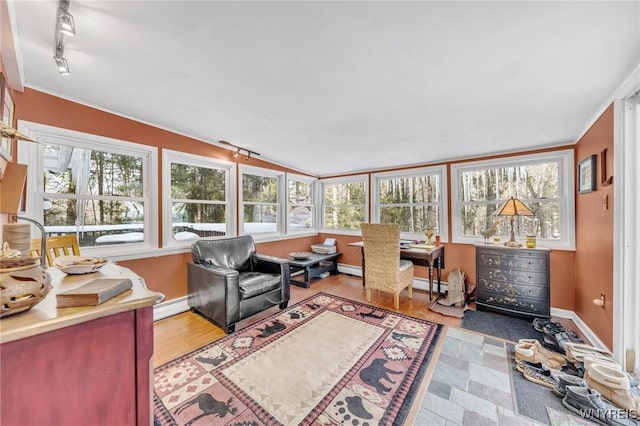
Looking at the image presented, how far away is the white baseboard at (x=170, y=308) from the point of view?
2.78 meters

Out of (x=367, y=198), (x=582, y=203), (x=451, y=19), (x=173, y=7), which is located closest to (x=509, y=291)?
(x=582, y=203)

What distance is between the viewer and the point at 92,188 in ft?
8.39

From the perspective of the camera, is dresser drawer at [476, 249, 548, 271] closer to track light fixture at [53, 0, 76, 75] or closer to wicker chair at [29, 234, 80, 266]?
track light fixture at [53, 0, 76, 75]

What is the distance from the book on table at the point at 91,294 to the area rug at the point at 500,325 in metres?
3.01

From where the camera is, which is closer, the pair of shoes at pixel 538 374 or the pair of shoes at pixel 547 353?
the pair of shoes at pixel 538 374

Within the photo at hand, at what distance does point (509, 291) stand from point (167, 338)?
3756mm

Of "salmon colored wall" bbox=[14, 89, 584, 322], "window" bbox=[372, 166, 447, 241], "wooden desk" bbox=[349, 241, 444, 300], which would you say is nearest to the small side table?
"salmon colored wall" bbox=[14, 89, 584, 322]

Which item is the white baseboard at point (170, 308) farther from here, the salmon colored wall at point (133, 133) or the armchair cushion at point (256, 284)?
the armchair cushion at point (256, 284)

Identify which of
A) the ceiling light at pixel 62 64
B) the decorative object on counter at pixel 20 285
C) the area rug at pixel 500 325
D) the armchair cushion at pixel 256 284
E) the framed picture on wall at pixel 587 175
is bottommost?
the area rug at pixel 500 325

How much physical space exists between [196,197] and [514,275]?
161 inches

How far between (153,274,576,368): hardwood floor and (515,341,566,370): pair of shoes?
63cm

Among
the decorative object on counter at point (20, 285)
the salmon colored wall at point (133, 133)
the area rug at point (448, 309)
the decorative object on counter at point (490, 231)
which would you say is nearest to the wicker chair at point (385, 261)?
the area rug at point (448, 309)

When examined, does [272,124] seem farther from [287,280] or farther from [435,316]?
[435,316]

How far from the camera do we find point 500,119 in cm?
238
